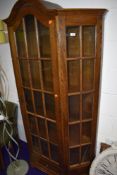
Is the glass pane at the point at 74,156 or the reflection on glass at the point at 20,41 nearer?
the reflection on glass at the point at 20,41

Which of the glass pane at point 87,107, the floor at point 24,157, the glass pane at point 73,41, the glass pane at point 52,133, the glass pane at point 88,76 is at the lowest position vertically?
the floor at point 24,157

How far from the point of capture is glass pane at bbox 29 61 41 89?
137 cm

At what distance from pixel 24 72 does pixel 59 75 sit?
1.54 feet

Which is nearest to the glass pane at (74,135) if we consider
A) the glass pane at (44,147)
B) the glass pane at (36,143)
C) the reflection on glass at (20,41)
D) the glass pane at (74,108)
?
the glass pane at (74,108)

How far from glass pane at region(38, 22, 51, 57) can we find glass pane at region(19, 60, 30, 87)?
226mm

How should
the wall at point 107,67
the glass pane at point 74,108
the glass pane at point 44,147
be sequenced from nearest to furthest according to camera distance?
the wall at point 107,67 < the glass pane at point 74,108 < the glass pane at point 44,147

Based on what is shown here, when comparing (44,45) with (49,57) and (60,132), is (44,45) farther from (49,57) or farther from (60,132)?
(60,132)

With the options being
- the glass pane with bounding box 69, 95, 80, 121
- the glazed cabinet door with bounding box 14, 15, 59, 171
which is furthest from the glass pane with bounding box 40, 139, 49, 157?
the glass pane with bounding box 69, 95, 80, 121

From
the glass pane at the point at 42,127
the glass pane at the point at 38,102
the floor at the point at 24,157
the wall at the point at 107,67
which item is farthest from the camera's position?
the floor at the point at 24,157

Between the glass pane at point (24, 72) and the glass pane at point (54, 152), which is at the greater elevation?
the glass pane at point (24, 72)

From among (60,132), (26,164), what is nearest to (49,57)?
(60,132)

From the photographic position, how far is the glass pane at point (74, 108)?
1.35 metres

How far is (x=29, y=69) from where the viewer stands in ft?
4.58

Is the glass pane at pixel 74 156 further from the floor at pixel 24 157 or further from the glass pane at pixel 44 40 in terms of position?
the glass pane at pixel 44 40
